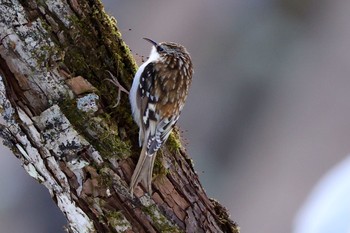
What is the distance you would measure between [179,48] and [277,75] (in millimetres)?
3323

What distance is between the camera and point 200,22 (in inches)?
238

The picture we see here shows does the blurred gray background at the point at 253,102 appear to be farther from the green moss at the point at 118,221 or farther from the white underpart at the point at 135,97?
the green moss at the point at 118,221

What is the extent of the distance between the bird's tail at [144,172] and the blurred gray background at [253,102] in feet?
10.7

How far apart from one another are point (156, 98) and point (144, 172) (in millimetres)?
591

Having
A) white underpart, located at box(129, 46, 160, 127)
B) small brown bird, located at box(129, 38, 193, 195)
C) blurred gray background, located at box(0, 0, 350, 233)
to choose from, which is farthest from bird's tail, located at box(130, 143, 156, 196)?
blurred gray background, located at box(0, 0, 350, 233)

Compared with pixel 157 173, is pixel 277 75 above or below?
above

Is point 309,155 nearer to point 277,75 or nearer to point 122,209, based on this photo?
point 277,75

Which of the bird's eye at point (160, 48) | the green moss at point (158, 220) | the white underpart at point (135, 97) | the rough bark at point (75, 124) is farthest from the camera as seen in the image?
the bird's eye at point (160, 48)

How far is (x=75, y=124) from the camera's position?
177 centimetres

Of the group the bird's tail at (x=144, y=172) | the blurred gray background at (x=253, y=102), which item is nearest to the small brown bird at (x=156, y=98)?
the bird's tail at (x=144, y=172)

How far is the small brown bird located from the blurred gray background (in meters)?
2.59

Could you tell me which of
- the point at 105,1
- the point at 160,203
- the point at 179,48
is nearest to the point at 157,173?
the point at 160,203

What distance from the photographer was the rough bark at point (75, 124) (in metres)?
1.73

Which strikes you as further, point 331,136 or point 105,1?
point 105,1
